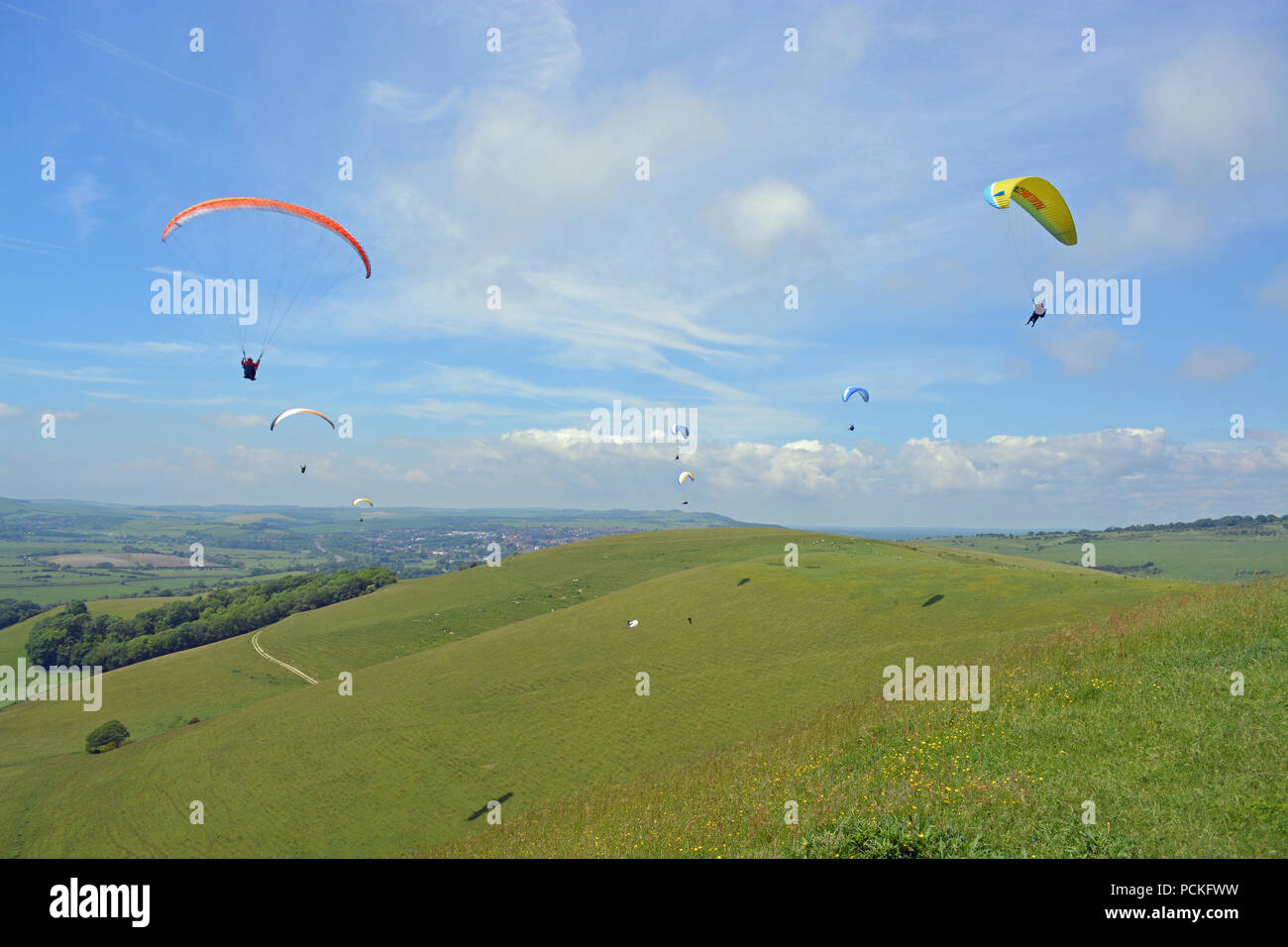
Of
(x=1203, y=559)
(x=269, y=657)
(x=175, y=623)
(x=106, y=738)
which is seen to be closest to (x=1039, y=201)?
(x=106, y=738)

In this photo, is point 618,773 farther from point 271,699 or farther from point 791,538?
point 791,538

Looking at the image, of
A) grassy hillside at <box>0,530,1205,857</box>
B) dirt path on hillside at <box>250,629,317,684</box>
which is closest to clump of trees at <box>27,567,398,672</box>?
dirt path on hillside at <box>250,629,317,684</box>

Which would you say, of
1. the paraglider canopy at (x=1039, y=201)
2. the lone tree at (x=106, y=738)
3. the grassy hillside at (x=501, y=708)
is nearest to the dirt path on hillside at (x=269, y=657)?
the grassy hillside at (x=501, y=708)

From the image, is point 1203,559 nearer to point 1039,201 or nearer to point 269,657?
point 1039,201

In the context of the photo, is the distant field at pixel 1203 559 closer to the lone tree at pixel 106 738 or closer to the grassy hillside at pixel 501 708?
the grassy hillside at pixel 501 708
